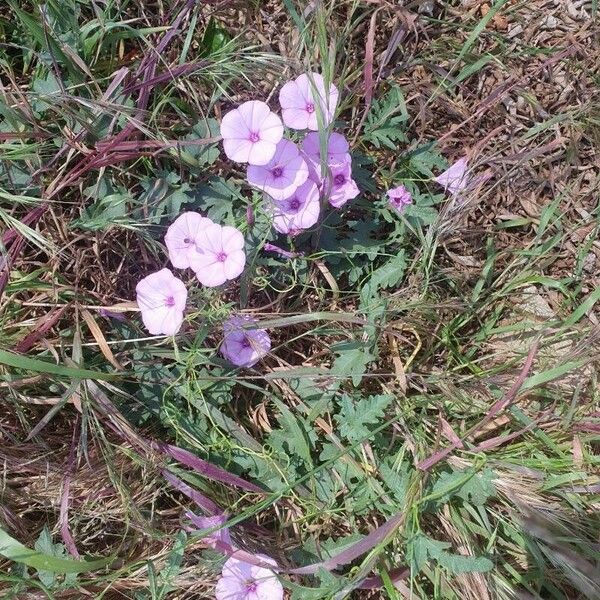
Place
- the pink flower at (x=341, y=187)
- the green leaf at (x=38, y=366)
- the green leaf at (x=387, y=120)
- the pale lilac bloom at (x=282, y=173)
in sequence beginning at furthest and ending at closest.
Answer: the green leaf at (x=387, y=120) < the pink flower at (x=341, y=187) < the pale lilac bloom at (x=282, y=173) < the green leaf at (x=38, y=366)

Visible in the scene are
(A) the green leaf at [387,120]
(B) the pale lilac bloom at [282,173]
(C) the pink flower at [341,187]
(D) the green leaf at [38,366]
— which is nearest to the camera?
(D) the green leaf at [38,366]

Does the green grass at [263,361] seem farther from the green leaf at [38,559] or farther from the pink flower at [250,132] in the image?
the pink flower at [250,132]

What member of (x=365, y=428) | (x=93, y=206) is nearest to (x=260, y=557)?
Answer: (x=365, y=428)

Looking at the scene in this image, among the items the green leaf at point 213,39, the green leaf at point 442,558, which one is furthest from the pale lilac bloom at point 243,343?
the green leaf at point 213,39

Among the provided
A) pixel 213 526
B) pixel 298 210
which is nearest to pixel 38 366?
pixel 213 526

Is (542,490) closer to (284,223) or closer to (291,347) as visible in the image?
(291,347)

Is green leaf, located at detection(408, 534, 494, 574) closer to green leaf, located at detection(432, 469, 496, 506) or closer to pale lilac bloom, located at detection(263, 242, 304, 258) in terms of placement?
green leaf, located at detection(432, 469, 496, 506)
